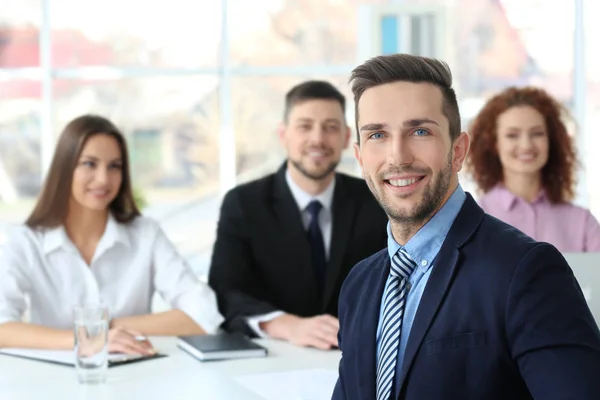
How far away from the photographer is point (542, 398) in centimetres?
131

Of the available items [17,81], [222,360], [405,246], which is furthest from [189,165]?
[405,246]

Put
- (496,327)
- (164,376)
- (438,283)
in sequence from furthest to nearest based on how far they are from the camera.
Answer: (164,376) → (438,283) → (496,327)

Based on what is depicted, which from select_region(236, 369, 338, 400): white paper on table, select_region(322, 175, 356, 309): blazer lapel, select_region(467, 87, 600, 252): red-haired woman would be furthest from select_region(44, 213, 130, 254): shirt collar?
select_region(467, 87, 600, 252): red-haired woman

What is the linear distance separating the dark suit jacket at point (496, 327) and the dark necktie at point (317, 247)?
1.63 metres

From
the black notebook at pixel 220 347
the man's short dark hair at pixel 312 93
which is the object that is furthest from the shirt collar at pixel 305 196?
the black notebook at pixel 220 347

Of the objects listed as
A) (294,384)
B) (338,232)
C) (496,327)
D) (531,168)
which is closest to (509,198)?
(531,168)

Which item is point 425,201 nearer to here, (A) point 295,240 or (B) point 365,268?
(B) point 365,268

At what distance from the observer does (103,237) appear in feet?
10.6

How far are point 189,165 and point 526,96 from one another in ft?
10.9

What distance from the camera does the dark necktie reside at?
127 inches

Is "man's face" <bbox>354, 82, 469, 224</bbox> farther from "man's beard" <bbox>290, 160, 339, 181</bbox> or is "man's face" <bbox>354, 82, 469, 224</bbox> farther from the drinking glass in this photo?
"man's beard" <bbox>290, 160, 339, 181</bbox>

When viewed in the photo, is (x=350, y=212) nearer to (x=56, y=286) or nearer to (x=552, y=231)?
(x=552, y=231)

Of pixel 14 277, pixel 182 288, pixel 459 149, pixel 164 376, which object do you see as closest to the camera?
pixel 459 149

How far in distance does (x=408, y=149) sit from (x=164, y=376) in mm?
1128
